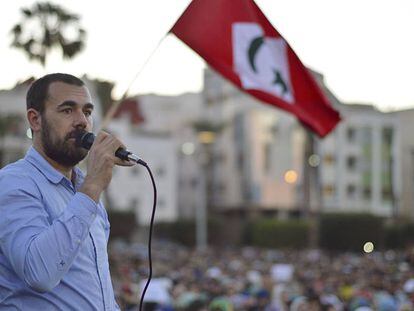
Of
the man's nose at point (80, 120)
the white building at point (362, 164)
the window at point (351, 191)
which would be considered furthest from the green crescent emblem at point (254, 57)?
the window at point (351, 191)

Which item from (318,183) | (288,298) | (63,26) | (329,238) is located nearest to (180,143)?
(318,183)

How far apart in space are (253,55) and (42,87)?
456cm

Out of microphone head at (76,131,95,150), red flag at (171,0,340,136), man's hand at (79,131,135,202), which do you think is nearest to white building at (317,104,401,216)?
red flag at (171,0,340,136)

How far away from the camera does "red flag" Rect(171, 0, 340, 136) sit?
734 cm

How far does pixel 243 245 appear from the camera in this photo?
239 ft

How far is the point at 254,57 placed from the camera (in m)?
7.88

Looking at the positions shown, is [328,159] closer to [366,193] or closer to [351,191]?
[351,191]

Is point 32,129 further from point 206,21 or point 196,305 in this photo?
point 196,305

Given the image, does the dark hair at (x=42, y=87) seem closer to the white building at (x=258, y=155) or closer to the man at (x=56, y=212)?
the man at (x=56, y=212)

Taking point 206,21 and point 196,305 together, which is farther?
point 196,305

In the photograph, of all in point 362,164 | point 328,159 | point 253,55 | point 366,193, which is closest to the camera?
point 253,55

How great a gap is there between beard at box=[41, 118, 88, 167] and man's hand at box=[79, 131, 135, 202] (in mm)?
155

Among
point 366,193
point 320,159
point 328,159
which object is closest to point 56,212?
point 320,159

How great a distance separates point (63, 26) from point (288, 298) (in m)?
23.3
